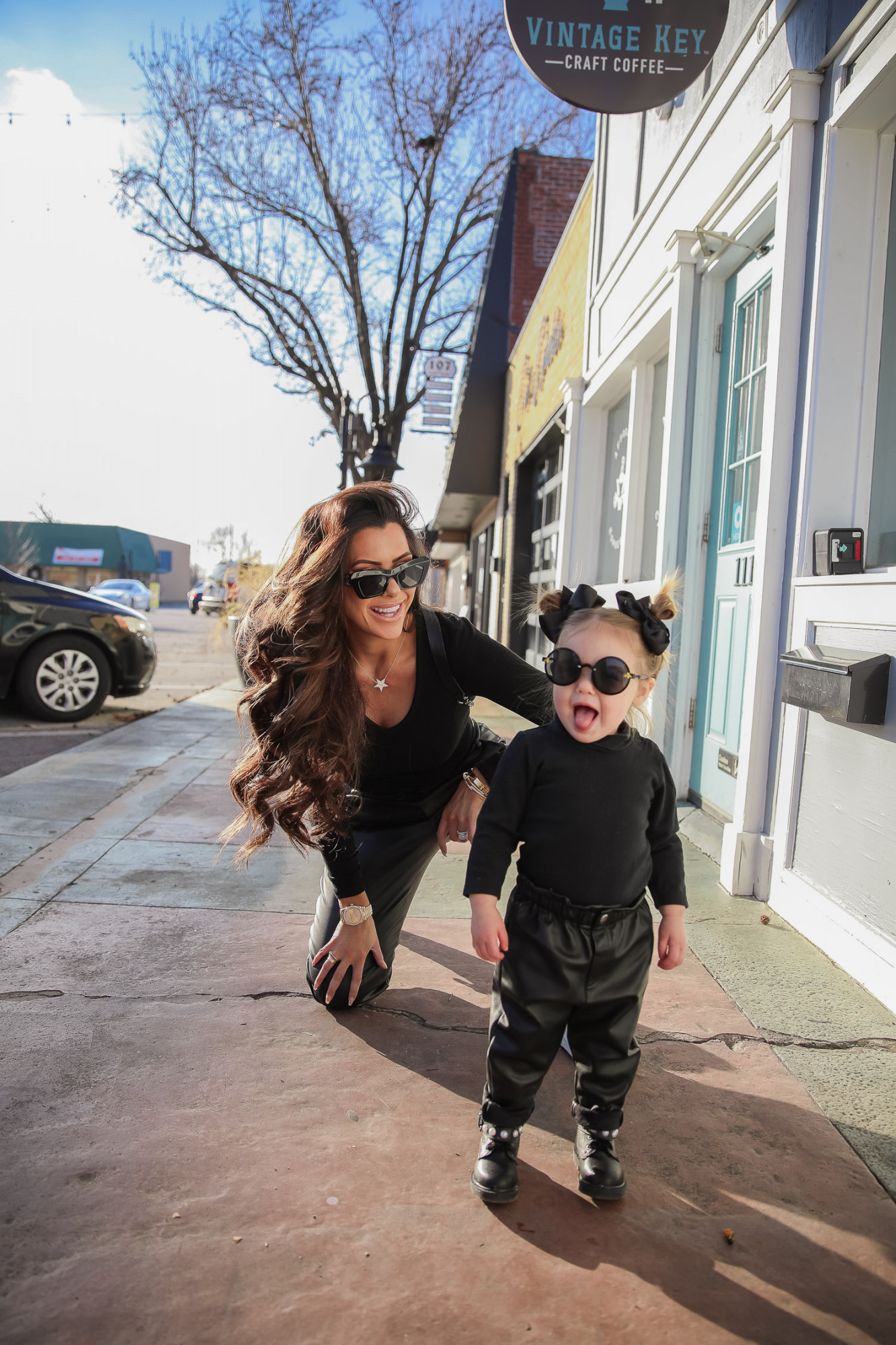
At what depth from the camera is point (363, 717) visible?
8.14ft

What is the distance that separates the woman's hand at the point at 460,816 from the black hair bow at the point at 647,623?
0.98 meters

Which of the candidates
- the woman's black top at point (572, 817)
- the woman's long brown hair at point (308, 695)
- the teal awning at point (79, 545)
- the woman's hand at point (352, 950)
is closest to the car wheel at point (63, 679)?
the woman's long brown hair at point (308, 695)

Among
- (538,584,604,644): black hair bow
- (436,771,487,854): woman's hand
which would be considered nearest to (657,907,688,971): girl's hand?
(538,584,604,644): black hair bow

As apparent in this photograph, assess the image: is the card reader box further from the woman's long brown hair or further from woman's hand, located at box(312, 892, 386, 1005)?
woman's hand, located at box(312, 892, 386, 1005)

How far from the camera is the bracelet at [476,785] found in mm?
2734

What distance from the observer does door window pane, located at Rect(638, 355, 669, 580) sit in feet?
19.8

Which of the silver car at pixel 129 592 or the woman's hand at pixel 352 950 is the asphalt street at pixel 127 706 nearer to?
the woman's hand at pixel 352 950

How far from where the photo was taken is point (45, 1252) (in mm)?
1609

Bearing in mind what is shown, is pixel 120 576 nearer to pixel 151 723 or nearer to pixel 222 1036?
pixel 151 723

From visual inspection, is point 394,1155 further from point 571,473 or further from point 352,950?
point 571,473

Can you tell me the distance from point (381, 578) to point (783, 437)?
1.90 m

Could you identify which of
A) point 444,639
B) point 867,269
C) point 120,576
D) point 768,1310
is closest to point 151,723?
point 444,639

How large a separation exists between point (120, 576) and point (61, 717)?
235 feet

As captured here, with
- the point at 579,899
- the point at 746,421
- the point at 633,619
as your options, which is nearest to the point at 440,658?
the point at 633,619
